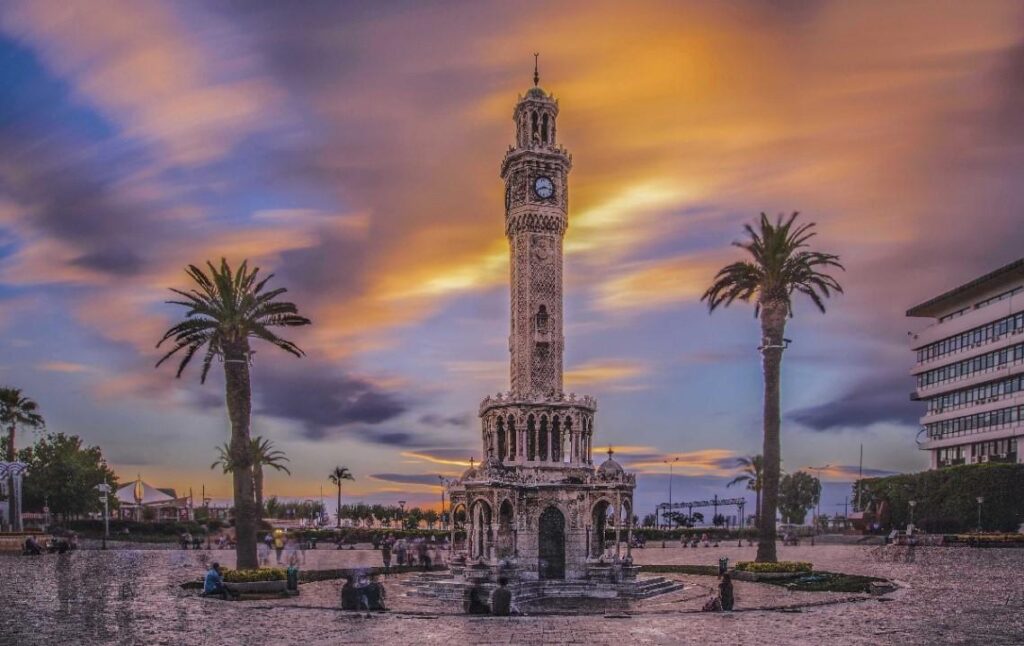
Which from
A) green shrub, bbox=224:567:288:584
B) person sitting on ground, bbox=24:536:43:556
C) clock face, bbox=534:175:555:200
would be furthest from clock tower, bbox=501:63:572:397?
person sitting on ground, bbox=24:536:43:556

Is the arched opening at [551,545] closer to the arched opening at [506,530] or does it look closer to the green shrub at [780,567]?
the arched opening at [506,530]

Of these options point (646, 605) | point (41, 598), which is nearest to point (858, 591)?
point (646, 605)

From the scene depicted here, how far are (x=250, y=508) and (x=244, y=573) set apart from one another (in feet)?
13.8

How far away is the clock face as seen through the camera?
54062mm

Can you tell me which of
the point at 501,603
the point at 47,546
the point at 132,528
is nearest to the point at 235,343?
the point at 501,603

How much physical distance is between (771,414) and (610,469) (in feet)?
28.1

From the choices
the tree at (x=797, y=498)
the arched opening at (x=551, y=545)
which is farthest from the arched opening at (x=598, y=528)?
the tree at (x=797, y=498)

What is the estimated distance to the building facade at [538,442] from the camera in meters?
47.5

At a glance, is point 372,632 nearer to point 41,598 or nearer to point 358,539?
point 41,598

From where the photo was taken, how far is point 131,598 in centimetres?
3397

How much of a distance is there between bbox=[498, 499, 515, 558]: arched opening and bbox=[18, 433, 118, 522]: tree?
64.5 m

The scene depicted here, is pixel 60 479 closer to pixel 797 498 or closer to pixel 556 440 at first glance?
pixel 556 440

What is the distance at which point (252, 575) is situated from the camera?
37.8 metres

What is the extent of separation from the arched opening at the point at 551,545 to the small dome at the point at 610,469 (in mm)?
3031
